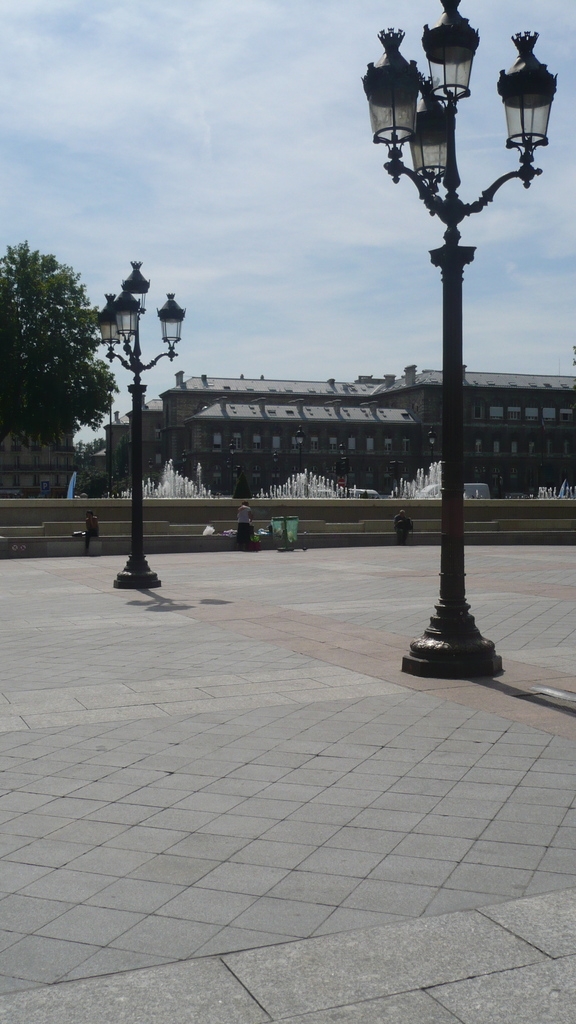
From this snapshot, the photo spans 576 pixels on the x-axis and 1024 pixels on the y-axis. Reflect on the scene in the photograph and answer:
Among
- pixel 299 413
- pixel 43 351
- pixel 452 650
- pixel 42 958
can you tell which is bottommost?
pixel 42 958

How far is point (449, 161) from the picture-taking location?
8.44 meters

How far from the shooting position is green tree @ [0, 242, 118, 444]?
42.0 meters

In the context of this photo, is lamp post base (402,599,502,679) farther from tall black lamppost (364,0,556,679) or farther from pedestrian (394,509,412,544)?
pedestrian (394,509,412,544)

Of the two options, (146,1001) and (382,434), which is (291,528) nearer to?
(146,1001)

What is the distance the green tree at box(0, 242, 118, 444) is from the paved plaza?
112 feet

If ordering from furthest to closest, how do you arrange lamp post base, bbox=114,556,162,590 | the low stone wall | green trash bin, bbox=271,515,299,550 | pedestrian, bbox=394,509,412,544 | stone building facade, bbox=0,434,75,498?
stone building facade, bbox=0,434,75,498 < pedestrian, bbox=394,509,412,544 < green trash bin, bbox=271,515,299,550 < the low stone wall < lamp post base, bbox=114,556,162,590

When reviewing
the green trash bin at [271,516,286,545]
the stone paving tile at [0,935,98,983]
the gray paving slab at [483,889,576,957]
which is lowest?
the stone paving tile at [0,935,98,983]

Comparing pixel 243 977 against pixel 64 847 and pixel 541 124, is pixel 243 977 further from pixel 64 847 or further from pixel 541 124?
pixel 541 124

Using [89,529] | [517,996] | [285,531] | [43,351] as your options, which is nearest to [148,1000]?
[517,996]

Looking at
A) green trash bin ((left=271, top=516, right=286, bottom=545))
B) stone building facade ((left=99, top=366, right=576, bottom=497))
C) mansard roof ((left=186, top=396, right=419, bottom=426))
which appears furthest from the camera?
mansard roof ((left=186, top=396, right=419, bottom=426))

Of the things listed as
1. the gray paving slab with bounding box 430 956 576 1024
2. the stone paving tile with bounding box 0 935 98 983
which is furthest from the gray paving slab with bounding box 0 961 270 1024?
the gray paving slab with bounding box 430 956 576 1024

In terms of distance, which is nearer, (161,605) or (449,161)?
(449,161)

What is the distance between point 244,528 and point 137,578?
10.7 m

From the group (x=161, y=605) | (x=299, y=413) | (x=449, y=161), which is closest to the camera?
(x=449, y=161)
